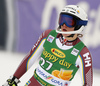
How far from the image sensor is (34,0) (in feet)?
19.6

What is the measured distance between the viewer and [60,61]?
2.34m

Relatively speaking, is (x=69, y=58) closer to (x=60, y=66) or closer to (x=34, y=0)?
(x=60, y=66)

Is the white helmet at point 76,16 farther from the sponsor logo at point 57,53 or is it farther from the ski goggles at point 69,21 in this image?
the sponsor logo at point 57,53

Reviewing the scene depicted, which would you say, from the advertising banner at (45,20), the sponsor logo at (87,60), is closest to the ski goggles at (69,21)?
the sponsor logo at (87,60)

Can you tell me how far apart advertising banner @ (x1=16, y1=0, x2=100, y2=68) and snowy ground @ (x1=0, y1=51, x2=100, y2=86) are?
353 millimetres

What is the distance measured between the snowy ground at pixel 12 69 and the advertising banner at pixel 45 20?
0.35m

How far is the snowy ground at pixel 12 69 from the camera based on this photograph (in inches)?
168

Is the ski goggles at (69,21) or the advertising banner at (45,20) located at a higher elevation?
the ski goggles at (69,21)

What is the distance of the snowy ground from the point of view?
4.27 m

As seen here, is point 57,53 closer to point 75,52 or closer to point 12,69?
point 75,52

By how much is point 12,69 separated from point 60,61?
2.60m

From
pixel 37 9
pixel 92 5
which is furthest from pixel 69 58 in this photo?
pixel 37 9

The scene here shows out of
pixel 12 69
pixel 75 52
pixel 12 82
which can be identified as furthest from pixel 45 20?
pixel 75 52

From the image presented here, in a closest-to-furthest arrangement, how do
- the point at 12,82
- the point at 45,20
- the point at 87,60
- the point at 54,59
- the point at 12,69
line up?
the point at 87,60
the point at 54,59
the point at 12,82
the point at 12,69
the point at 45,20
